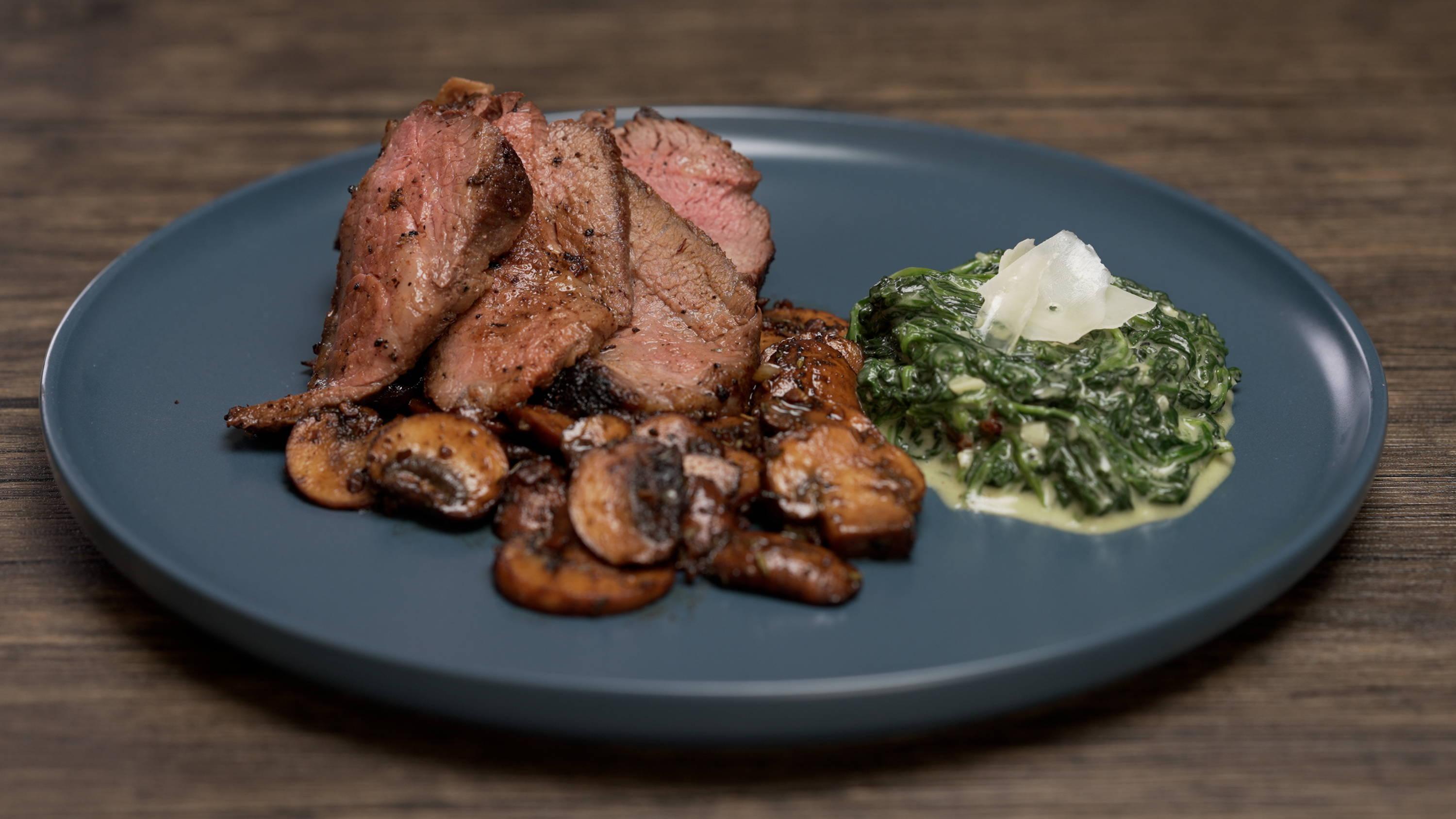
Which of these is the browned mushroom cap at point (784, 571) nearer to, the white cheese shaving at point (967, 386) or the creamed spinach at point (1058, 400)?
the creamed spinach at point (1058, 400)

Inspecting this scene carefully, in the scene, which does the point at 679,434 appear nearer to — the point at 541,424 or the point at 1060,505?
the point at 541,424

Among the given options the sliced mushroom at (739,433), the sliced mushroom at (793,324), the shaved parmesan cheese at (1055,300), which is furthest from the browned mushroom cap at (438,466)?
the shaved parmesan cheese at (1055,300)

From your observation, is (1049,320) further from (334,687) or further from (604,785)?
(334,687)

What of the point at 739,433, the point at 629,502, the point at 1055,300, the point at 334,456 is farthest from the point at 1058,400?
the point at 334,456

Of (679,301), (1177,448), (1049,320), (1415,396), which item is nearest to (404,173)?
(679,301)

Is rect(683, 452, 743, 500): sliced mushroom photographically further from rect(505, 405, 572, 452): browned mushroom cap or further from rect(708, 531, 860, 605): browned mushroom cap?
rect(505, 405, 572, 452): browned mushroom cap

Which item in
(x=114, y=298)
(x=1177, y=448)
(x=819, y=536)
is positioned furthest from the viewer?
(x=114, y=298)
